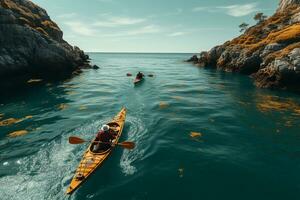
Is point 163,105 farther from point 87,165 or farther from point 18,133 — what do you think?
point 87,165

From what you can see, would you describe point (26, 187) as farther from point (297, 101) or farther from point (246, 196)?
point (297, 101)

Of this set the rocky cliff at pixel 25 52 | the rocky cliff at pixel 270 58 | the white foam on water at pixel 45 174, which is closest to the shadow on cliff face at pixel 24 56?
the rocky cliff at pixel 25 52

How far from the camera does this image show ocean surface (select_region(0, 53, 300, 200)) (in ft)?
40.2

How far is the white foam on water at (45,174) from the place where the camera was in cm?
1217

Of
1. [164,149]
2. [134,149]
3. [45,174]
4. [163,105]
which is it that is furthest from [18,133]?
[163,105]

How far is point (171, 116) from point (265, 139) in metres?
9.06

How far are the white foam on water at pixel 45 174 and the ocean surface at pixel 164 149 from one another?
0.06 meters

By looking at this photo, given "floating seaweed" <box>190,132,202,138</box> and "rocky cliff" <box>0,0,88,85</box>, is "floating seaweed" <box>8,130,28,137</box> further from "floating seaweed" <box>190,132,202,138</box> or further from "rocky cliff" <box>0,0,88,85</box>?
"rocky cliff" <box>0,0,88,85</box>

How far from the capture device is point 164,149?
54.9ft

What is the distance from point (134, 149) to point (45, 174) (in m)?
5.87

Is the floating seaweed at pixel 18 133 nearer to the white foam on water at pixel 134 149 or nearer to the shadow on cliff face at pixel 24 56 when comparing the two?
the white foam on water at pixel 134 149

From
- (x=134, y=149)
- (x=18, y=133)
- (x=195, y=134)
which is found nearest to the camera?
(x=134, y=149)

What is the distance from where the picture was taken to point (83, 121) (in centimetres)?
2288

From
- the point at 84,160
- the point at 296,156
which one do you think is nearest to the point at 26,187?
the point at 84,160
